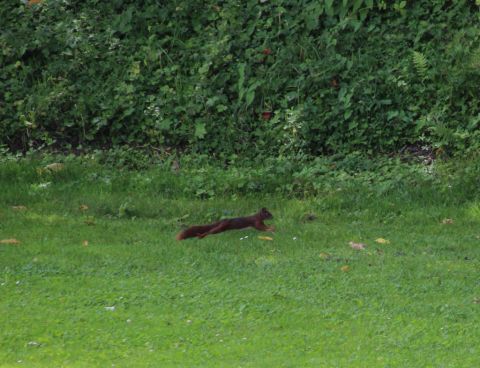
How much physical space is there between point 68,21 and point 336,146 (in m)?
4.15

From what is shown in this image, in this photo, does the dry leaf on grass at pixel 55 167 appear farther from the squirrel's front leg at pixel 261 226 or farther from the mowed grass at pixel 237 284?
the squirrel's front leg at pixel 261 226

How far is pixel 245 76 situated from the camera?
38.6 feet

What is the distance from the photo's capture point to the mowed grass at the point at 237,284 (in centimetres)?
566

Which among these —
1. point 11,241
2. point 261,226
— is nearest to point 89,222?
point 11,241

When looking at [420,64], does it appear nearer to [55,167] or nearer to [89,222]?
[55,167]

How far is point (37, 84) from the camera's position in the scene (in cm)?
1230

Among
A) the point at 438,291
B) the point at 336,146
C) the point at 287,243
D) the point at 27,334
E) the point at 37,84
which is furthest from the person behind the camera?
the point at 37,84

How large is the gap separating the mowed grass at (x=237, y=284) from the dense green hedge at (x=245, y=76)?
5.83 feet

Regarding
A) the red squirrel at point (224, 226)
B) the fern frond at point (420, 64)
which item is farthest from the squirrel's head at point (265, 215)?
the fern frond at point (420, 64)

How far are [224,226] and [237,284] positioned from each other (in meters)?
1.49

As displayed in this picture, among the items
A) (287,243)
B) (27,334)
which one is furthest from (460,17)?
(27,334)

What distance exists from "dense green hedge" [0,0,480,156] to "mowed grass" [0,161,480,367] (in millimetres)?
1776

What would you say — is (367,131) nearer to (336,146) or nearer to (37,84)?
(336,146)

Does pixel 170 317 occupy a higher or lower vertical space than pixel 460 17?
lower
